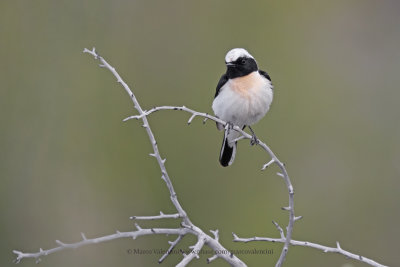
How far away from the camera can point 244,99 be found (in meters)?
4.84

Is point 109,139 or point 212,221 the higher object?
point 109,139

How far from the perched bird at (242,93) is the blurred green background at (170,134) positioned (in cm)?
181

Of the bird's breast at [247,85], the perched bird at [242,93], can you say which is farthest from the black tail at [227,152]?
the bird's breast at [247,85]

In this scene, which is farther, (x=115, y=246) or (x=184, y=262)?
(x=115, y=246)

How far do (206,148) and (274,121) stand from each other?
80cm

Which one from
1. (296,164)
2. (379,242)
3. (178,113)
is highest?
(178,113)

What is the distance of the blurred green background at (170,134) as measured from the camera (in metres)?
6.90

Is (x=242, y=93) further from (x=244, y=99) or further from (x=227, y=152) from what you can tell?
(x=227, y=152)

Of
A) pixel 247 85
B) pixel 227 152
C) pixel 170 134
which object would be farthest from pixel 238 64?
pixel 170 134

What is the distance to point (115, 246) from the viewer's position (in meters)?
6.65

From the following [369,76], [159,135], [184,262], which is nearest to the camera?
[184,262]

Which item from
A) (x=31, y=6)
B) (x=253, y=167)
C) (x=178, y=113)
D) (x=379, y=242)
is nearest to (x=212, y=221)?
(x=253, y=167)

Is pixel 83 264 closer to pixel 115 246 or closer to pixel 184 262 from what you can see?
pixel 115 246

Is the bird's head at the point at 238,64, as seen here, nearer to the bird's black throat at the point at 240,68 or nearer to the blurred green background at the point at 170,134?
the bird's black throat at the point at 240,68
